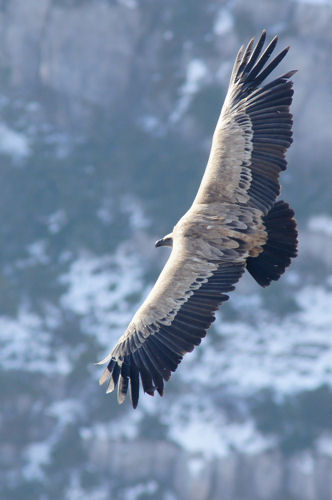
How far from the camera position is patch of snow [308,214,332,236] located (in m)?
67.4

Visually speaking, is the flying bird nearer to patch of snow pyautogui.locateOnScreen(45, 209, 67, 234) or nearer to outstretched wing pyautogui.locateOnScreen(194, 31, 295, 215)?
outstretched wing pyautogui.locateOnScreen(194, 31, 295, 215)

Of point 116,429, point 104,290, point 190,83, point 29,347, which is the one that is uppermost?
point 190,83

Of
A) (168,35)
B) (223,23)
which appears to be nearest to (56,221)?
(168,35)

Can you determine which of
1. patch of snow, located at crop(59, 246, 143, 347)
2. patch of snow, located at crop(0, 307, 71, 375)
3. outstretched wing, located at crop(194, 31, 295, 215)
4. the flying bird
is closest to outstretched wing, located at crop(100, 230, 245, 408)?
the flying bird

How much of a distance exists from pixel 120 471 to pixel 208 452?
4.40 meters

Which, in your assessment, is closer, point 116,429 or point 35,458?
point 116,429

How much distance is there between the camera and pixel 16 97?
82.0m

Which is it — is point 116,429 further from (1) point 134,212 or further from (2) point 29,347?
(1) point 134,212

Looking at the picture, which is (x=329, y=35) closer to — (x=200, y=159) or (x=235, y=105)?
(x=200, y=159)

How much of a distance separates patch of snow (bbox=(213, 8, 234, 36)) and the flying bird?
62.4 m

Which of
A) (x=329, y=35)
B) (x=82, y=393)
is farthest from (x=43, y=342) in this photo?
(x=329, y=35)

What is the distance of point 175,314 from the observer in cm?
1478

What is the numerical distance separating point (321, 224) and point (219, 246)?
53.6 meters

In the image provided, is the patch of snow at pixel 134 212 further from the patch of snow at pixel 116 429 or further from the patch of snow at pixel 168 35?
the patch of snow at pixel 116 429
